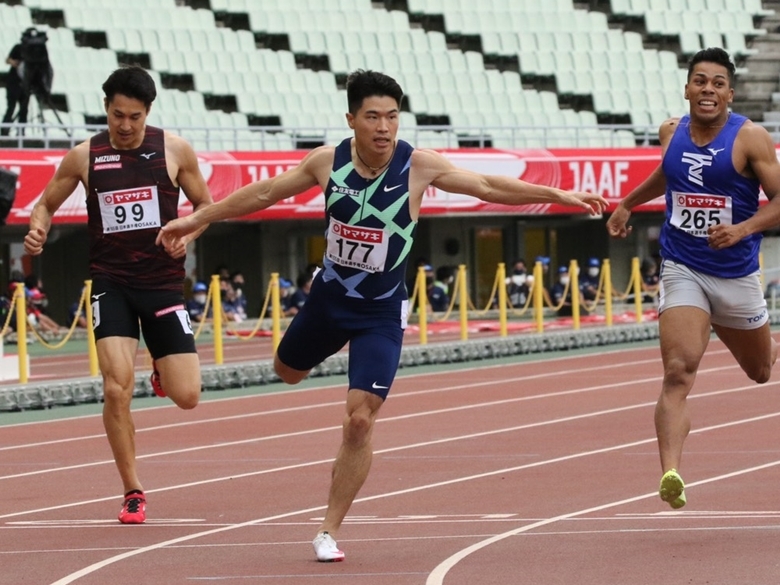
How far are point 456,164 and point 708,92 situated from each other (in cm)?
Answer: 2208

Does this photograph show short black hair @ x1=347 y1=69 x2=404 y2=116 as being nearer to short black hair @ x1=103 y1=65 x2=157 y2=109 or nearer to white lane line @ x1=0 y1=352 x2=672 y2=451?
short black hair @ x1=103 y1=65 x2=157 y2=109

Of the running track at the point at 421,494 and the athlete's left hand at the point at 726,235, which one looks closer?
the running track at the point at 421,494

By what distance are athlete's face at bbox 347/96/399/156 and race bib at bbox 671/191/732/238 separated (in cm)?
158

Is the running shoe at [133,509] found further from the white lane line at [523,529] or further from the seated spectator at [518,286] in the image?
the seated spectator at [518,286]

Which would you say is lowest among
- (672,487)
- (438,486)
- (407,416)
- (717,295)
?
(407,416)

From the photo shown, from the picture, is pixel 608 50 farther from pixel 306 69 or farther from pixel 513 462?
pixel 513 462

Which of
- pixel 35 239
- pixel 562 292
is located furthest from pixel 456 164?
pixel 35 239

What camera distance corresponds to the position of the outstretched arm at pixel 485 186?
7.45 meters

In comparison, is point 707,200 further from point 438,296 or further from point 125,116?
point 438,296

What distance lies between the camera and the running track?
7055mm

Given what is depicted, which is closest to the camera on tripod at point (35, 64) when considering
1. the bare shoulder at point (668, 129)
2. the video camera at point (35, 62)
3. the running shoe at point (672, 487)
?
the video camera at point (35, 62)

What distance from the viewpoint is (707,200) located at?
8102 millimetres

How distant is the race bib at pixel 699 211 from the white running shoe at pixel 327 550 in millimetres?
2314

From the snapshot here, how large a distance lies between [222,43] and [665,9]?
1164cm
